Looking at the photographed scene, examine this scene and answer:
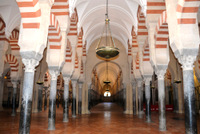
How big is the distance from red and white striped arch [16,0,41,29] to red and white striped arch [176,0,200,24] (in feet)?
10.2

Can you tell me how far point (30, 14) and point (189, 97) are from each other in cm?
392

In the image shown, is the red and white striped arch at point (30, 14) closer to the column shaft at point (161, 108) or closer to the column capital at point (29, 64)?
the column capital at point (29, 64)

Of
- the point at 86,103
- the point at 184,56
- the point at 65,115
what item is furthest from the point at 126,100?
the point at 184,56

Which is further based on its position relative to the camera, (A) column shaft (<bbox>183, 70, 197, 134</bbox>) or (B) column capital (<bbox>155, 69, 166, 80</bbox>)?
(B) column capital (<bbox>155, 69, 166, 80</bbox>)

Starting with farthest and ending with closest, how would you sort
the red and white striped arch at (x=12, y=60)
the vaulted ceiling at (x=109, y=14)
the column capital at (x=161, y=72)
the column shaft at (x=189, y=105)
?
the red and white striped arch at (x=12, y=60) → the vaulted ceiling at (x=109, y=14) → the column capital at (x=161, y=72) → the column shaft at (x=189, y=105)

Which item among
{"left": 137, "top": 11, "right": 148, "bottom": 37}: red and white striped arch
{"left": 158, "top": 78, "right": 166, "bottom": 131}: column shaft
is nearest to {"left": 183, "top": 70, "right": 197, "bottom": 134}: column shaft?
{"left": 158, "top": 78, "right": 166, "bottom": 131}: column shaft

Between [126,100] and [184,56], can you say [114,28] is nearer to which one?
[126,100]

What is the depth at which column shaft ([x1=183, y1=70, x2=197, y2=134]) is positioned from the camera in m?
3.64

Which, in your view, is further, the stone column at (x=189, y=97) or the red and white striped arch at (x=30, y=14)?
the red and white striped arch at (x=30, y=14)

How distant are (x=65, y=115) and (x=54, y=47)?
313 cm

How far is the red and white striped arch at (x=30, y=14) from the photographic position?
3.91 meters

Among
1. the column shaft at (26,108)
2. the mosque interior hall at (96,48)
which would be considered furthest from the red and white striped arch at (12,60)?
the column shaft at (26,108)

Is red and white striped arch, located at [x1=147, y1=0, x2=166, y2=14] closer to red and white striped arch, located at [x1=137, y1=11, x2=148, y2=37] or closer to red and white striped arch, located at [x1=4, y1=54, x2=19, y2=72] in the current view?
red and white striped arch, located at [x1=137, y1=11, x2=148, y2=37]

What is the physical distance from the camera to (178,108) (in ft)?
39.9
